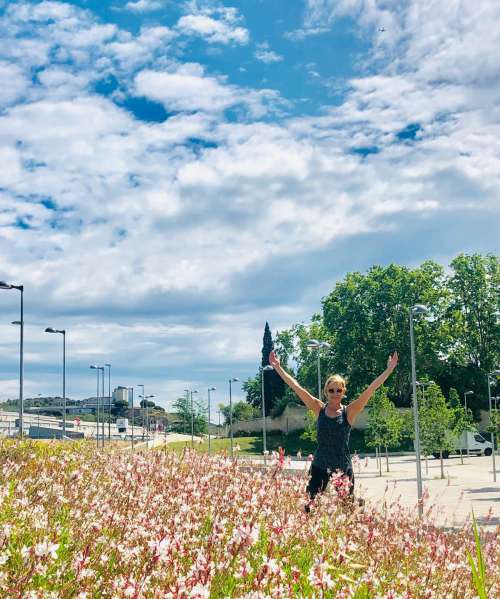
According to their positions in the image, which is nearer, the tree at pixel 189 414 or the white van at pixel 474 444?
the white van at pixel 474 444

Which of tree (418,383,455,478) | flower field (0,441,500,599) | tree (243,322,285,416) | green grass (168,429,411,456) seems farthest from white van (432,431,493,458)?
flower field (0,441,500,599)

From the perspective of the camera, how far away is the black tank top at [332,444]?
7.23m

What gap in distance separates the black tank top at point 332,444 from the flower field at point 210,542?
1.46 feet

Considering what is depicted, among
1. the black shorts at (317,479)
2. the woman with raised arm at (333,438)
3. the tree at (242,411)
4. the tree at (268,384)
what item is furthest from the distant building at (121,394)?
the black shorts at (317,479)

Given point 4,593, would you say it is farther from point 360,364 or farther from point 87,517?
point 360,364

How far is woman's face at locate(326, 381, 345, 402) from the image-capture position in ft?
24.0

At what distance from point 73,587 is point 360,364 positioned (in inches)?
2652

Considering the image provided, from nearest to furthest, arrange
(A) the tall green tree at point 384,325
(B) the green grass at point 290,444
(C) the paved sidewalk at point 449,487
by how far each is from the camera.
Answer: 1. (C) the paved sidewalk at point 449,487
2. (B) the green grass at point 290,444
3. (A) the tall green tree at point 384,325

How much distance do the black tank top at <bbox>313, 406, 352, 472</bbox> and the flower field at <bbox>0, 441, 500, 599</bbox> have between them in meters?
0.45

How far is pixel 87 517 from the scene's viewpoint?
5.62 metres

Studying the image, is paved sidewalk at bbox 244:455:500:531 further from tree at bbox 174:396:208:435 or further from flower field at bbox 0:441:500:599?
tree at bbox 174:396:208:435

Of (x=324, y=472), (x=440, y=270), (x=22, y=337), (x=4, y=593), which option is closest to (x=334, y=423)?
(x=324, y=472)

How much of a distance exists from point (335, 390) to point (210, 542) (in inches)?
129

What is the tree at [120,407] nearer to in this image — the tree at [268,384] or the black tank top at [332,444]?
the tree at [268,384]
